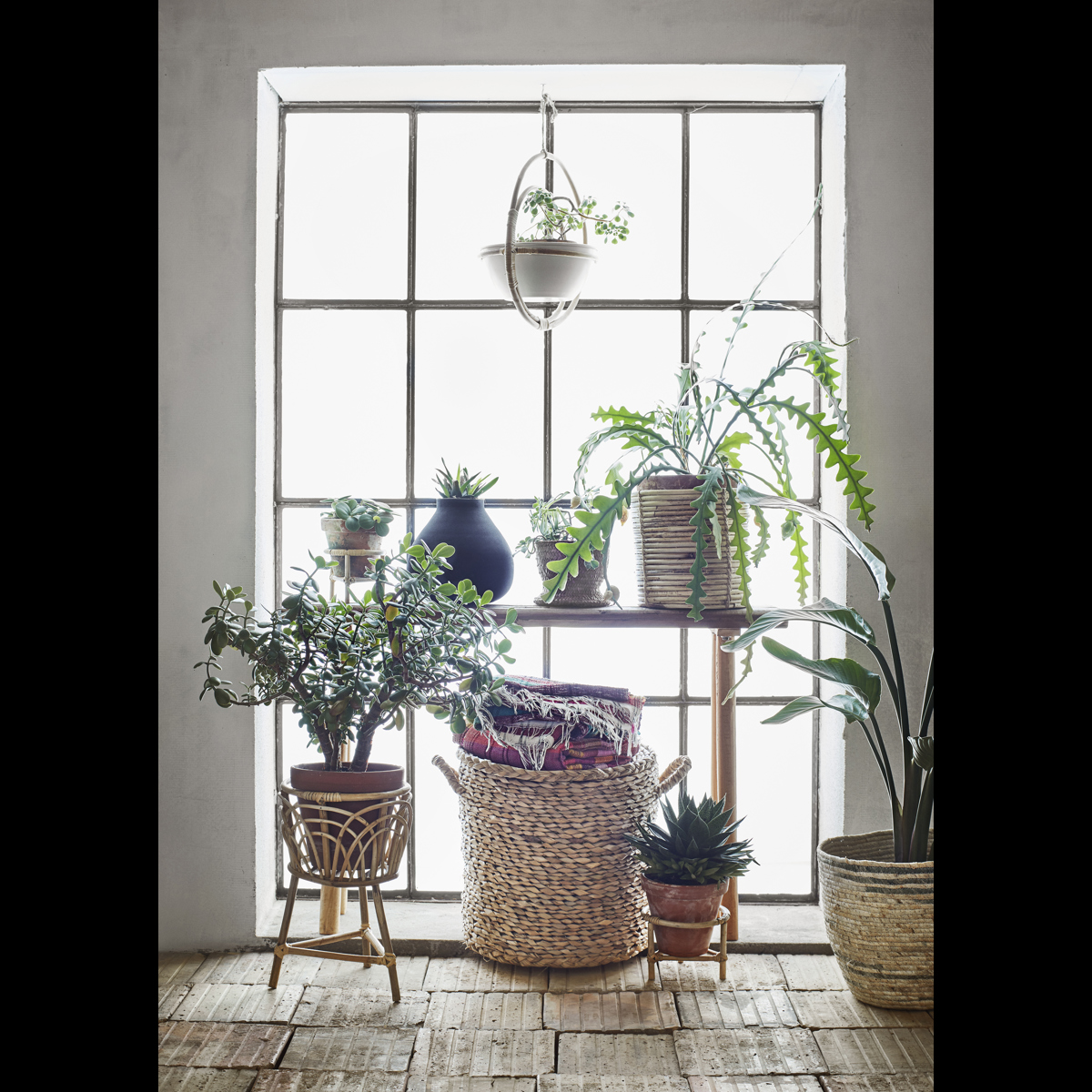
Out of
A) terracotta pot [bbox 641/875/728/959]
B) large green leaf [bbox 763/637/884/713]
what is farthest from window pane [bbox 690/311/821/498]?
terracotta pot [bbox 641/875/728/959]

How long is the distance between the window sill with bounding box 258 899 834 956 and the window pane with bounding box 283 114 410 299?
177cm

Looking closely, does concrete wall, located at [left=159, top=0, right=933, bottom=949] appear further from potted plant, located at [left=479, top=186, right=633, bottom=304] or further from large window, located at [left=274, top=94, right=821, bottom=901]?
Result: potted plant, located at [left=479, top=186, right=633, bottom=304]

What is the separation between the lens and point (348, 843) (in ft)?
7.22

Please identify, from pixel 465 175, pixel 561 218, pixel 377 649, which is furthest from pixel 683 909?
pixel 465 175

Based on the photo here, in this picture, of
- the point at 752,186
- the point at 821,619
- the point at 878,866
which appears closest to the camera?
the point at 878,866

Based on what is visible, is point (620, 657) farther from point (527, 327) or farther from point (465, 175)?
point (465, 175)

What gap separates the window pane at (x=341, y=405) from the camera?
2.79 meters

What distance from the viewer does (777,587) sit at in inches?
109

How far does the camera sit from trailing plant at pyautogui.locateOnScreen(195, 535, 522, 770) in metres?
2.16

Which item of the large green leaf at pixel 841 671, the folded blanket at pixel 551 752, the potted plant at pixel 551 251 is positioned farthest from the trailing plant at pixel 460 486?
the large green leaf at pixel 841 671

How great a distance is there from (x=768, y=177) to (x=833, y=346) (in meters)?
0.73

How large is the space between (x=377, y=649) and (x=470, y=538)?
38cm

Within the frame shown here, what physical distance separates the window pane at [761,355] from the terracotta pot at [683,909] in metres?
1.16
